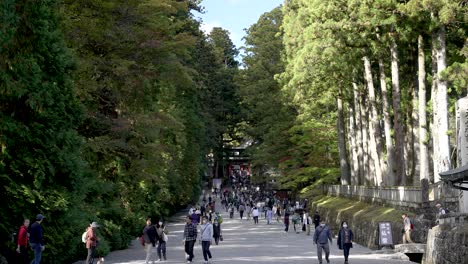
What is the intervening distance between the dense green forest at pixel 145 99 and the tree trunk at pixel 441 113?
53 millimetres

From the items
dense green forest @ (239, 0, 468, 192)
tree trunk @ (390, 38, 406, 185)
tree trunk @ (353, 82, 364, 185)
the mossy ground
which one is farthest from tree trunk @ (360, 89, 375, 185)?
tree trunk @ (390, 38, 406, 185)

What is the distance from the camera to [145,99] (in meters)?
25.9

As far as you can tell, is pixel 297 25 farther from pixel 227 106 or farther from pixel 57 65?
pixel 227 106

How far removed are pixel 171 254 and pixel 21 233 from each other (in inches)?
385

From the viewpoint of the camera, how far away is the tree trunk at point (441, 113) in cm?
2664

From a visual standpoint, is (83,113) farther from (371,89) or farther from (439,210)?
(371,89)

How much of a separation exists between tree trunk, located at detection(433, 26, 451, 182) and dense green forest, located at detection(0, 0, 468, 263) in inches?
2.1

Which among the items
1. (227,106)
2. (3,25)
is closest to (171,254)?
(3,25)

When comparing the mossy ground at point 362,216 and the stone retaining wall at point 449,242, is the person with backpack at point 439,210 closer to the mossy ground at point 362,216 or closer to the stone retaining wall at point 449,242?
the mossy ground at point 362,216

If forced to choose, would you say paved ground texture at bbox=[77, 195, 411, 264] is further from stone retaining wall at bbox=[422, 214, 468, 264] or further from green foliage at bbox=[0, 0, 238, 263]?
stone retaining wall at bbox=[422, 214, 468, 264]

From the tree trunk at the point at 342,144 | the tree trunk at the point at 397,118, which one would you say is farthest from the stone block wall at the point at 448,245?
the tree trunk at the point at 342,144

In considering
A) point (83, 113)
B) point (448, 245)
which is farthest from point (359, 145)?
point (83, 113)

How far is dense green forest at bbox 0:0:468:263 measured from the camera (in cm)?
1652

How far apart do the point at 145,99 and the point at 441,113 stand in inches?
448
